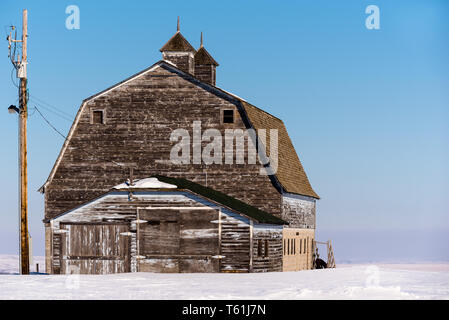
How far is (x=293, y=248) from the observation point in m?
39.7

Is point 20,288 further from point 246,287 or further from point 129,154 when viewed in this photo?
point 129,154

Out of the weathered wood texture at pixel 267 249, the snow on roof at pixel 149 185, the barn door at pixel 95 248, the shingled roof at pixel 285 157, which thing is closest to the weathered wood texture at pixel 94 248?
the barn door at pixel 95 248

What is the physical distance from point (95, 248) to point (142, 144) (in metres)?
6.65

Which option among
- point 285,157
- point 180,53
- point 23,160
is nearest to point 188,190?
point 23,160

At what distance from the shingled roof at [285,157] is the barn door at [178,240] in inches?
244

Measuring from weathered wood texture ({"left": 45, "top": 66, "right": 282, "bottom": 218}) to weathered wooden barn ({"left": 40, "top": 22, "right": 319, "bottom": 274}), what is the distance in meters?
0.05

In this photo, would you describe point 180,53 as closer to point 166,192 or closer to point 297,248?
point 297,248

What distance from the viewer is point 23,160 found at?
29188mm

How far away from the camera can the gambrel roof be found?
119 feet

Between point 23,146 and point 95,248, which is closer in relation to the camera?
point 23,146
